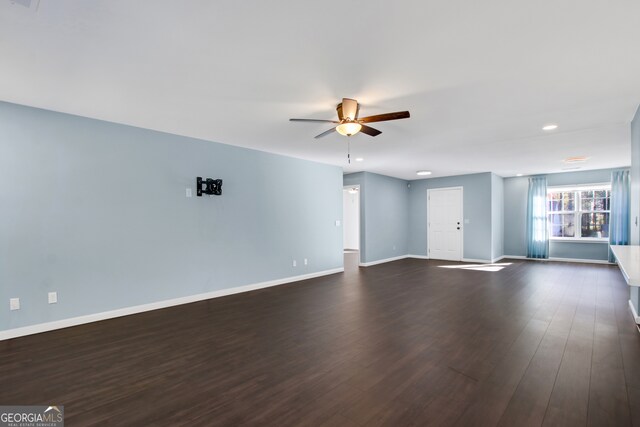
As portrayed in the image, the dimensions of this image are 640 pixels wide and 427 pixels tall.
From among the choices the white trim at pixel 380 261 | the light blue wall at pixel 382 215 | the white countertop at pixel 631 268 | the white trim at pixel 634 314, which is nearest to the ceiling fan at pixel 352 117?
the white countertop at pixel 631 268

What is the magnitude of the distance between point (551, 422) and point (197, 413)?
2212 mm

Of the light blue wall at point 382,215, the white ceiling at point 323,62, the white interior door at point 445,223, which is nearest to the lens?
the white ceiling at point 323,62

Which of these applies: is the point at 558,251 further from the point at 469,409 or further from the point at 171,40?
the point at 171,40

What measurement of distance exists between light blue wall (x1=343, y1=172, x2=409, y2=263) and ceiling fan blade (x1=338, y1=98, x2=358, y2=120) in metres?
4.66

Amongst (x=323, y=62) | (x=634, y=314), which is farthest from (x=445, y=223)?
(x=323, y=62)

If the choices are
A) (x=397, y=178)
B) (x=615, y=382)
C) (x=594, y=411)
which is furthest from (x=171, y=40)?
(x=397, y=178)

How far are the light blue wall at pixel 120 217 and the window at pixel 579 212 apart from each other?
787 centimetres

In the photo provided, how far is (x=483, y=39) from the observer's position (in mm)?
2107

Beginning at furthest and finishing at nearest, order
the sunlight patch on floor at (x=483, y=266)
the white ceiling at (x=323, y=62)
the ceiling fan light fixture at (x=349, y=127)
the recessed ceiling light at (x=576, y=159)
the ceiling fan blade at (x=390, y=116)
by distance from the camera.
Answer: the sunlight patch on floor at (x=483, y=266), the recessed ceiling light at (x=576, y=159), the ceiling fan light fixture at (x=349, y=127), the ceiling fan blade at (x=390, y=116), the white ceiling at (x=323, y=62)

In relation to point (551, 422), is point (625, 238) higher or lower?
higher

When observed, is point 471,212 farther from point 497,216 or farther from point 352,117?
point 352,117

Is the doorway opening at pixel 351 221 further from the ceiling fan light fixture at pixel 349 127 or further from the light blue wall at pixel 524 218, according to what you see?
the ceiling fan light fixture at pixel 349 127

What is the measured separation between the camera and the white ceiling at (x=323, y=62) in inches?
73.0

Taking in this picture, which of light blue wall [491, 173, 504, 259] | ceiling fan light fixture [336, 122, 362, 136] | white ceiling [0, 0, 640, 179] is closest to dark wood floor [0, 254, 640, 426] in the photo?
ceiling fan light fixture [336, 122, 362, 136]
